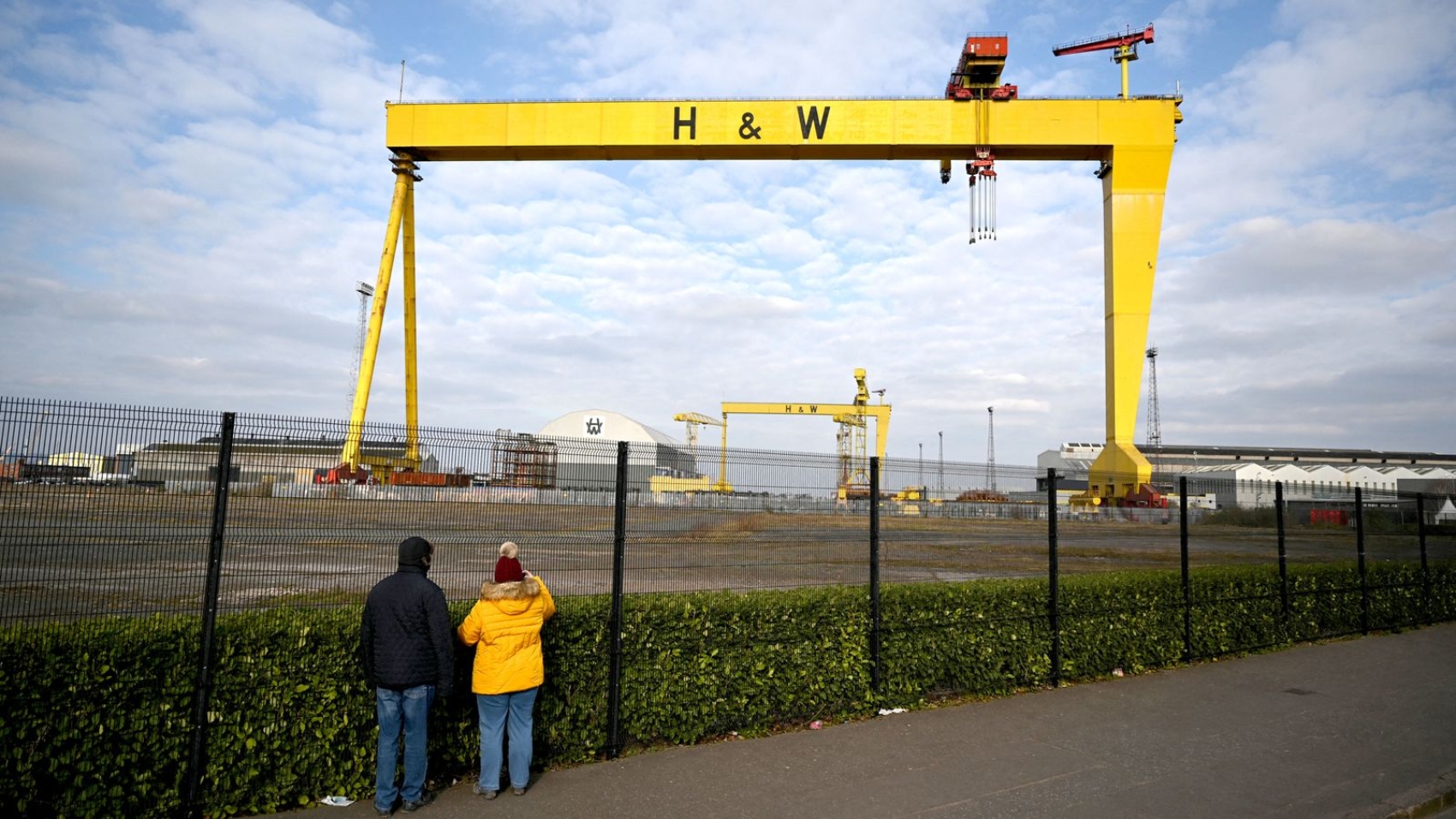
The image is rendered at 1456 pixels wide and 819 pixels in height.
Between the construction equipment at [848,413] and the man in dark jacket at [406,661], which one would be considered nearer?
the man in dark jacket at [406,661]

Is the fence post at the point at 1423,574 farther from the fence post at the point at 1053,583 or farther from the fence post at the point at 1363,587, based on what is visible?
the fence post at the point at 1053,583

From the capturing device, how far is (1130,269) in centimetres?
2092

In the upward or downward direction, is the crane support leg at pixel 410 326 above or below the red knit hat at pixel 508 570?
above

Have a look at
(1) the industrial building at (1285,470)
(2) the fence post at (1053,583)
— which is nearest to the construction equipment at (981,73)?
(1) the industrial building at (1285,470)

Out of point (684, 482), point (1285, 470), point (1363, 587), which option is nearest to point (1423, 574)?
point (1363, 587)

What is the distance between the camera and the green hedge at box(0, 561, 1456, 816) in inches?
158

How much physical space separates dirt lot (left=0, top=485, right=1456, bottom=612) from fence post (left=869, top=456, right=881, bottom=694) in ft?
0.93

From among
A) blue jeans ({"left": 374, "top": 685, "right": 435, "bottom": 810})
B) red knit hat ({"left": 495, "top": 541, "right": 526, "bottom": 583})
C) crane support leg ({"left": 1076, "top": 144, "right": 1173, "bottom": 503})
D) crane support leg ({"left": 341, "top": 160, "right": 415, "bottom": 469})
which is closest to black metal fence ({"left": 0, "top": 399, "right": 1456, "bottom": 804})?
red knit hat ({"left": 495, "top": 541, "right": 526, "bottom": 583})

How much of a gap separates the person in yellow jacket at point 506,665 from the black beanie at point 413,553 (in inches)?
16.1

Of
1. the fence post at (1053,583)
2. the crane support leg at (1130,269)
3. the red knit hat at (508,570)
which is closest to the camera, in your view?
the red knit hat at (508,570)

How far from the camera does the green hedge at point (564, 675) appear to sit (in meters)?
4.02

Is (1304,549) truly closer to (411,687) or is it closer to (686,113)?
(411,687)

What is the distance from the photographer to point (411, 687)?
4535 millimetres

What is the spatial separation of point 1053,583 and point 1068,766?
8.85ft
